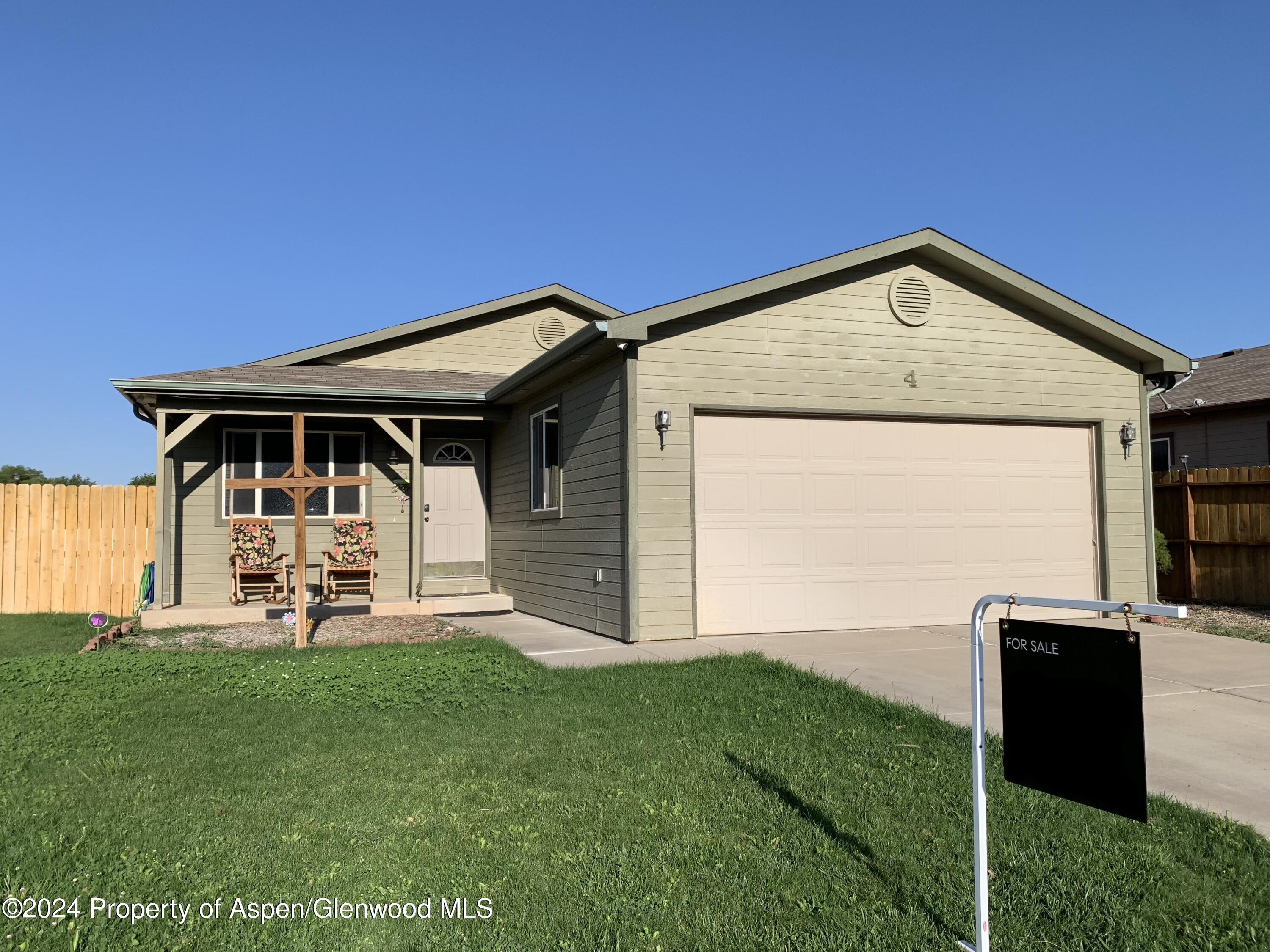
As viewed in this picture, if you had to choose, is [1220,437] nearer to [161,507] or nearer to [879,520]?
[879,520]

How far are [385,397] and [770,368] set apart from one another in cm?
540

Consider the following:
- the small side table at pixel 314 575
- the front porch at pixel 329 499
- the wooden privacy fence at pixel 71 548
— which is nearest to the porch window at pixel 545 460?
the front porch at pixel 329 499

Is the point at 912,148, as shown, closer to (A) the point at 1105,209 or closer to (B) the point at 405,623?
(A) the point at 1105,209

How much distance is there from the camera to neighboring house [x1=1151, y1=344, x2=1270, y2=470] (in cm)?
1588

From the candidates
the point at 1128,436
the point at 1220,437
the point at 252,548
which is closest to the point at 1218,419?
the point at 1220,437

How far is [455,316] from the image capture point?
14.7m

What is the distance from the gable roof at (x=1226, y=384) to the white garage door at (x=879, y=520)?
7.29 metres

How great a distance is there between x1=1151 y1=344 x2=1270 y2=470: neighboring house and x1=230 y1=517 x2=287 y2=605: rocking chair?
14.1 metres

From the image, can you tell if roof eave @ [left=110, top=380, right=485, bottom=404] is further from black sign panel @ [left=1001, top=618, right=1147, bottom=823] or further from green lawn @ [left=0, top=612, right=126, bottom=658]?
black sign panel @ [left=1001, top=618, right=1147, bottom=823]

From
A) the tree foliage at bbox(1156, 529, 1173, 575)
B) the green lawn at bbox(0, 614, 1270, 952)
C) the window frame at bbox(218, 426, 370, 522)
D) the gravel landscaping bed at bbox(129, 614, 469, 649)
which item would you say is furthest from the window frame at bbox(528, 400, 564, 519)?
the tree foliage at bbox(1156, 529, 1173, 575)

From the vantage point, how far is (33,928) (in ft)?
9.00

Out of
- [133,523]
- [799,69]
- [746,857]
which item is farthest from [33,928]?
[799,69]

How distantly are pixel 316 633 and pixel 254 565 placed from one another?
8.77 ft

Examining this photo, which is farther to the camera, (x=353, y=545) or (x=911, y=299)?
(x=353, y=545)
